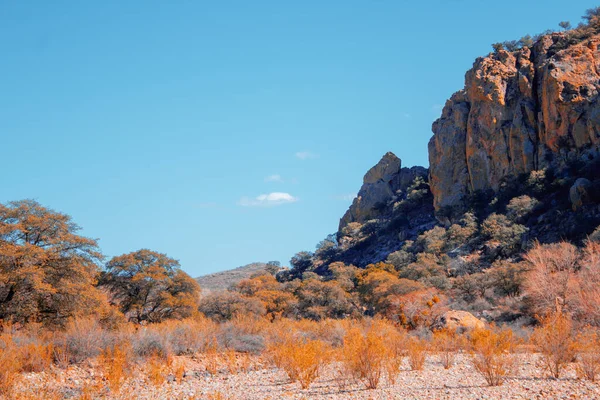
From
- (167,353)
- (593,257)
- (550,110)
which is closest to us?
(167,353)

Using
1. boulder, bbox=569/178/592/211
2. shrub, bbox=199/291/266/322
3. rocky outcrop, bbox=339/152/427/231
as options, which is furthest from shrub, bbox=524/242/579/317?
rocky outcrop, bbox=339/152/427/231

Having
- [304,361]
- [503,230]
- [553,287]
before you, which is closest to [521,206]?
[503,230]

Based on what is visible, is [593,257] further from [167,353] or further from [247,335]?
[167,353]

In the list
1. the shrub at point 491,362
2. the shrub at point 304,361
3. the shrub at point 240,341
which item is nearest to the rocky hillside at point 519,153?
the shrub at point 240,341

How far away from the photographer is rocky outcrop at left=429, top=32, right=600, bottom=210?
46219 millimetres

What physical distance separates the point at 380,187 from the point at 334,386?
72.0m

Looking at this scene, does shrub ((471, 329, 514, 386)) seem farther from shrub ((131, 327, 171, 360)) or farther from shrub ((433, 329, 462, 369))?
shrub ((131, 327, 171, 360))

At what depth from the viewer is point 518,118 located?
2021 inches

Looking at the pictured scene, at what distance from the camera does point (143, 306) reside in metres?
27.1

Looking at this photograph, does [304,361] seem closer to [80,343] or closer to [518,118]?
[80,343]

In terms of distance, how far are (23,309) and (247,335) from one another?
25.8ft

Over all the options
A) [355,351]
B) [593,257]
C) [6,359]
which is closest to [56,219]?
[6,359]

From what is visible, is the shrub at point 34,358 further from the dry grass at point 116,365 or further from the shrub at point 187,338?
the shrub at point 187,338

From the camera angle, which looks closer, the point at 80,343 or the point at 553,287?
the point at 80,343
